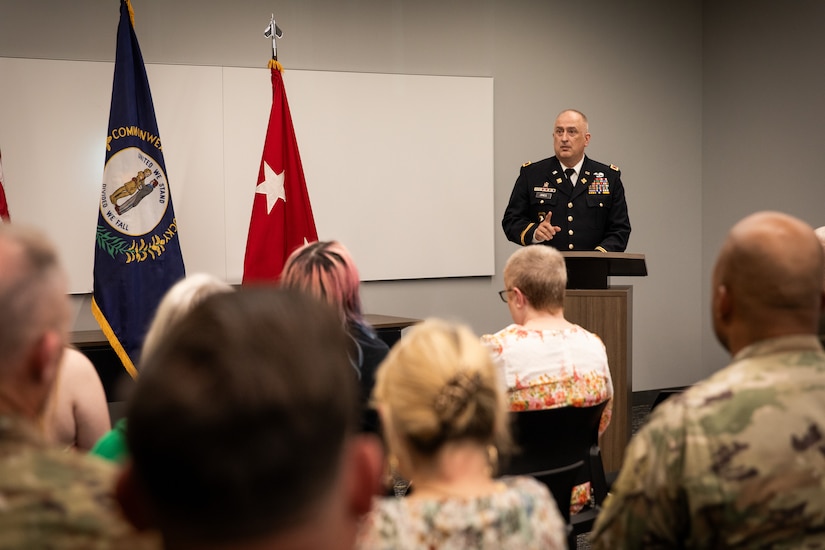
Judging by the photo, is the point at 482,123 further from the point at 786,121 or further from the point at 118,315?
the point at 118,315

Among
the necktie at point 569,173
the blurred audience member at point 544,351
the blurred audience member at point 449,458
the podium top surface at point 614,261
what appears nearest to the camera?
the blurred audience member at point 449,458

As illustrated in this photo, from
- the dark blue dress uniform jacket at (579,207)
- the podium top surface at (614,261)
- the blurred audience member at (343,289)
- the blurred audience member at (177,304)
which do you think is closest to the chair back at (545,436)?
the blurred audience member at (343,289)

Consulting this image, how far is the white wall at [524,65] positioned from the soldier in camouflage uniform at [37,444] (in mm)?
4571

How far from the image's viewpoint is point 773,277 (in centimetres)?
159

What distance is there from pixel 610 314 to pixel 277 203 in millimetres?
2073

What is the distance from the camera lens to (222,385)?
657 mm

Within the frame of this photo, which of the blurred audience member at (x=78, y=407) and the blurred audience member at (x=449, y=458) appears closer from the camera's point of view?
the blurred audience member at (x=449, y=458)

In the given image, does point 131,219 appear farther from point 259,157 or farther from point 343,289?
point 343,289

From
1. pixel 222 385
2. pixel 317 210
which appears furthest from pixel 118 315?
pixel 222 385

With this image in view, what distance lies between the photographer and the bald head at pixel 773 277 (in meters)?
1.59

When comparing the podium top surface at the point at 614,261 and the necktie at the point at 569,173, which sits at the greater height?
the necktie at the point at 569,173

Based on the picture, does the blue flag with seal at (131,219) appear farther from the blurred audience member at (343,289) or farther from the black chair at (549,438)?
the black chair at (549,438)

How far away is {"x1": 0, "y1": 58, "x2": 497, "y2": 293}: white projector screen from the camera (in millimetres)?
5387

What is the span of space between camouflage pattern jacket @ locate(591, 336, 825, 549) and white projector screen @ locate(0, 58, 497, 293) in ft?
15.1
